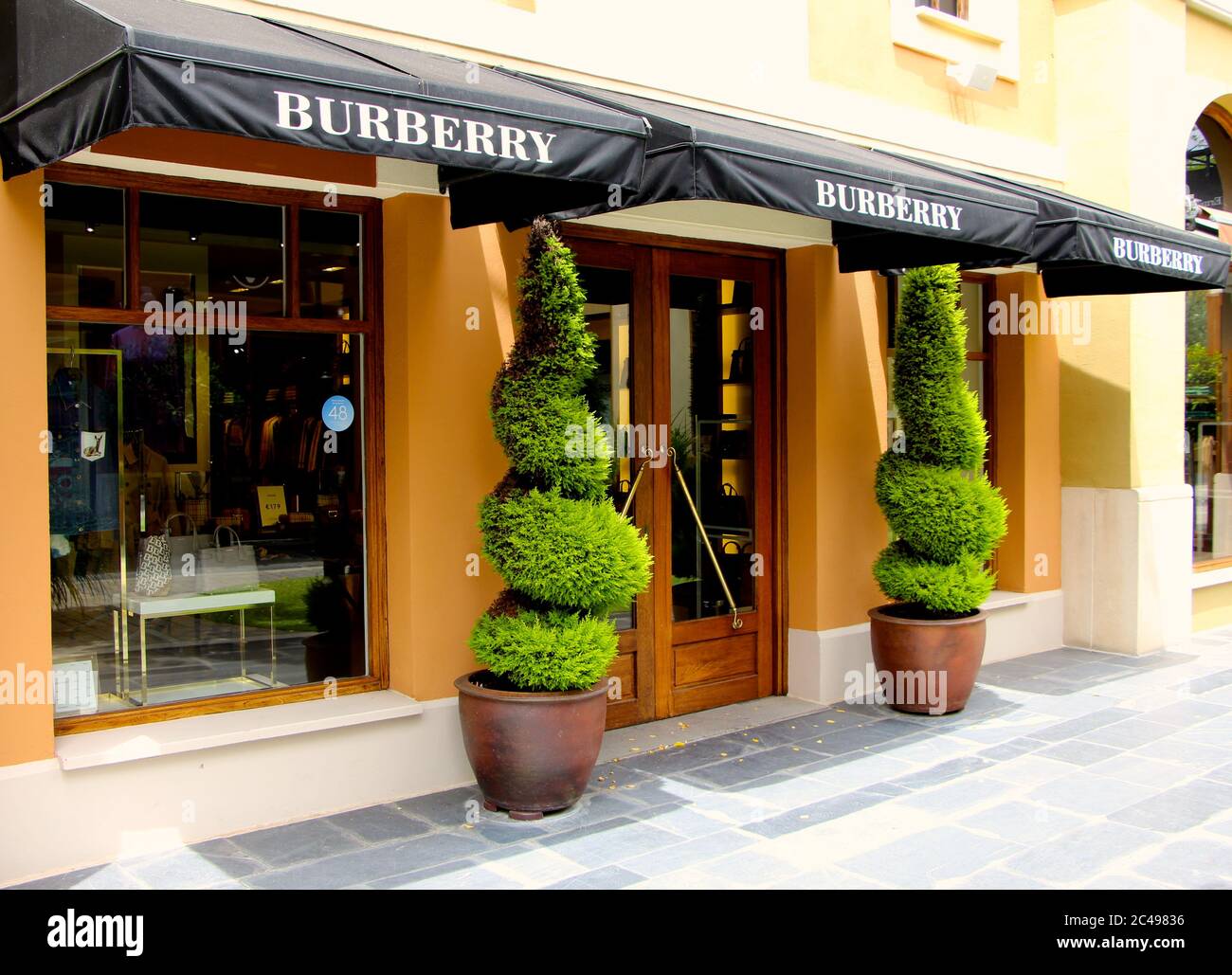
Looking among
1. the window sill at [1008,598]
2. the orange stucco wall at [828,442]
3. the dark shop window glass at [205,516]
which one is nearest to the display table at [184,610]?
the dark shop window glass at [205,516]

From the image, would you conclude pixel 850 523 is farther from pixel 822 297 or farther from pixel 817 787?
pixel 817 787

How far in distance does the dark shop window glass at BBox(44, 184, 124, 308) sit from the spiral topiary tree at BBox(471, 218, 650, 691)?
174 cm

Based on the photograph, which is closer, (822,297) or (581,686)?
(581,686)


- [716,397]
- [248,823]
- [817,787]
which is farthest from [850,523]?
[248,823]

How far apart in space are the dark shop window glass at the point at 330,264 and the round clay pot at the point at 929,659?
371cm

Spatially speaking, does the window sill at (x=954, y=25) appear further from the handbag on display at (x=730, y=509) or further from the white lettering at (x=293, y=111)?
the white lettering at (x=293, y=111)

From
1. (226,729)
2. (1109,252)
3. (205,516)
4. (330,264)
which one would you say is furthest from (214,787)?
(1109,252)

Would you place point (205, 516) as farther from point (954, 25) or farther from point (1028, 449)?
point (1028, 449)

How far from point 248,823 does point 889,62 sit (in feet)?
20.5

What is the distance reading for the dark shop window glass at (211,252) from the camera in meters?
5.11

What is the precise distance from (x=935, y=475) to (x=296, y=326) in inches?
154

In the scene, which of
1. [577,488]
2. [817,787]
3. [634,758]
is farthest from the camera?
[634,758]

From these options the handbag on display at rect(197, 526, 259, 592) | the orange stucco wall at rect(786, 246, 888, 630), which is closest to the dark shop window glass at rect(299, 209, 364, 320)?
the handbag on display at rect(197, 526, 259, 592)
